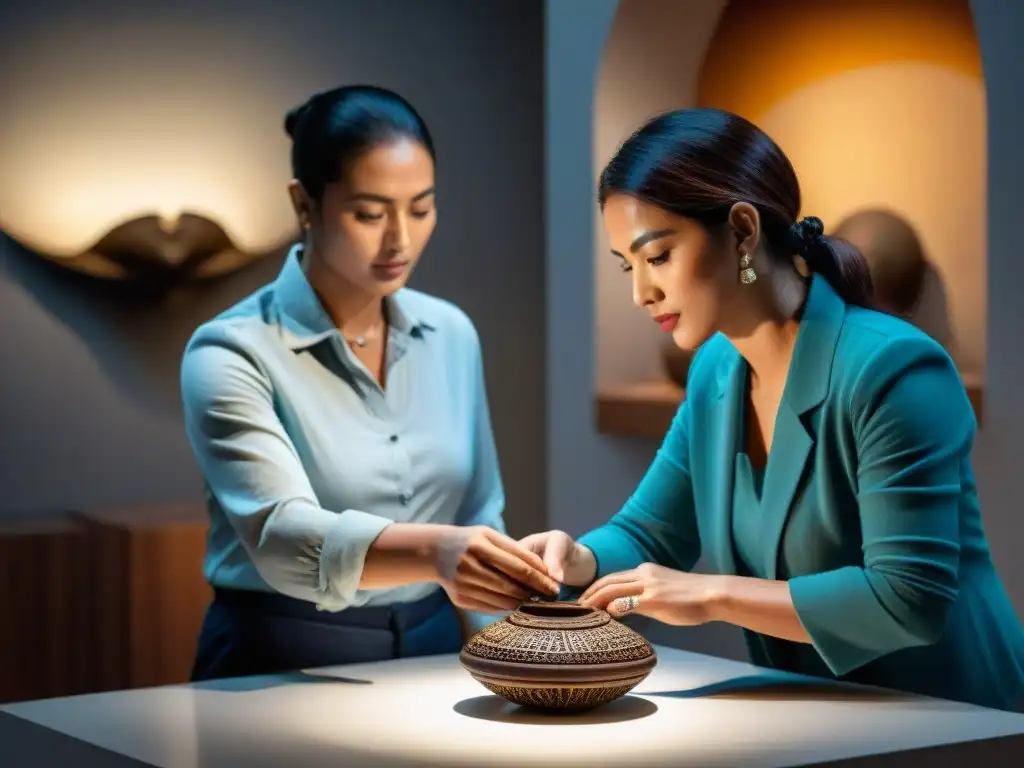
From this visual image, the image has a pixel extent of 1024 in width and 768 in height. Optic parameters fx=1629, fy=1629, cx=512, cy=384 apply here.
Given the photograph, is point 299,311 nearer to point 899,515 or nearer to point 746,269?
point 746,269

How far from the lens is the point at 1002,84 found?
Result: 2.97 meters

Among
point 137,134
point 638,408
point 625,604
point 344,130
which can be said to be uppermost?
point 137,134

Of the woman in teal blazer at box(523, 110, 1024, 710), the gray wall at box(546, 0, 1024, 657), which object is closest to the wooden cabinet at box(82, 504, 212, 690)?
the gray wall at box(546, 0, 1024, 657)

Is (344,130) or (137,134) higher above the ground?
(137,134)

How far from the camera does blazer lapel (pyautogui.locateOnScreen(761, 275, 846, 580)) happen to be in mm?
2215

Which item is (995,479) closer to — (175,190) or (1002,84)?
(1002,84)

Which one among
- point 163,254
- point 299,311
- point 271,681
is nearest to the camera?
point 271,681

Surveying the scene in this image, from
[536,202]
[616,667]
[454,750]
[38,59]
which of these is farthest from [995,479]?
[38,59]

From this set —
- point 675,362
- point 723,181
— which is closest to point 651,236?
point 723,181

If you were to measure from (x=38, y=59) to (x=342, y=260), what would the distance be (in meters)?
2.03

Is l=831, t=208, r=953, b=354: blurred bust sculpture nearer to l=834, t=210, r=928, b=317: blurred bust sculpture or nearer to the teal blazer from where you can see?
l=834, t=210, r=928, b=317: blurred bust sculpture

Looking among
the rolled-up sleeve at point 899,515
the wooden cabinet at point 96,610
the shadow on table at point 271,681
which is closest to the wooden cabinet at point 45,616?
the wooden cabinet at point 96,610

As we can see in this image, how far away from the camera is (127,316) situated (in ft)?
14.5

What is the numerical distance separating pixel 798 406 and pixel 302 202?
0.91 metres
